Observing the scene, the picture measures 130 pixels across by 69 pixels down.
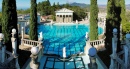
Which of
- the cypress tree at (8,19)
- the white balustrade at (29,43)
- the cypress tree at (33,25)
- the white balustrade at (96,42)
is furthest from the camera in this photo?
the cypress tree at (33,25)

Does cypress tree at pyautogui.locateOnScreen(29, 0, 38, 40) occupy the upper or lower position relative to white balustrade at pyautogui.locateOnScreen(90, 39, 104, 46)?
upper

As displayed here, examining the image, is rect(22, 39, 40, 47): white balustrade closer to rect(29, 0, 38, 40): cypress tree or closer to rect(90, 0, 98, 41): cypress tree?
rect(29, 0, 38, 40): cypress tree

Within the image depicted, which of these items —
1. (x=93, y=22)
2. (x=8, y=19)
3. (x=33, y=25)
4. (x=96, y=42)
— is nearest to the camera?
(x=8, y=19)

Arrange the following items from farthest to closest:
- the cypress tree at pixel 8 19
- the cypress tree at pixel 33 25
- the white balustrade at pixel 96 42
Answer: the cypress tree at pixel 33 25 → the white balustrade at pixel 96 42 → the cypress tree at pixel 8 19

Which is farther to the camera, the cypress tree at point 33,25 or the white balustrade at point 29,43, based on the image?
the cypress tree at point 33,25

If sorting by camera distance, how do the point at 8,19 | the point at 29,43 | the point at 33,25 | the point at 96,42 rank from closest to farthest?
the point at 8,19 → the point at 96,42 → the point at 29,43 → the point at 33,25

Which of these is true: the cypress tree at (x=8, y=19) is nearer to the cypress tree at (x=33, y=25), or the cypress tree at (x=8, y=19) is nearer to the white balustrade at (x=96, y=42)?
the cypress tree at (x=33, y=25)

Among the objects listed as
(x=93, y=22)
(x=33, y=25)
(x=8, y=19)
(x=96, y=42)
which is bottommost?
(x=96, y=42)

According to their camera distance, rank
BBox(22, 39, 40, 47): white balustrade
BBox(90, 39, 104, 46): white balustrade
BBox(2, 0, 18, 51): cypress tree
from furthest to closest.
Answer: BBox(22, 39, 40, 47): white balustrade < BBox(90, 39, 104, 46): white balustrade < BBox(2, 0, 18, 51): cypress tree

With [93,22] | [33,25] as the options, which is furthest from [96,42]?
[33,25]

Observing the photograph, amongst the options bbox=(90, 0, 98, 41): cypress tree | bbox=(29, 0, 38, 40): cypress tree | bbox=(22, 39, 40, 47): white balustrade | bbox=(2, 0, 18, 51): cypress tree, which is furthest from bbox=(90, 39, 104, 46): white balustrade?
bbox=(2, 0, 18, 51): cypress tree

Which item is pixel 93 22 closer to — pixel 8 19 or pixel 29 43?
pixel 29 43

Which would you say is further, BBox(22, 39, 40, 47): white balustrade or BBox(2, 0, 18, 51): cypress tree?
BBox(22, 39, 40, 47): white balustrade

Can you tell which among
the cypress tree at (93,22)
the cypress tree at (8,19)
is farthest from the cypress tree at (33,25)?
the cypress tree at (93,22)
